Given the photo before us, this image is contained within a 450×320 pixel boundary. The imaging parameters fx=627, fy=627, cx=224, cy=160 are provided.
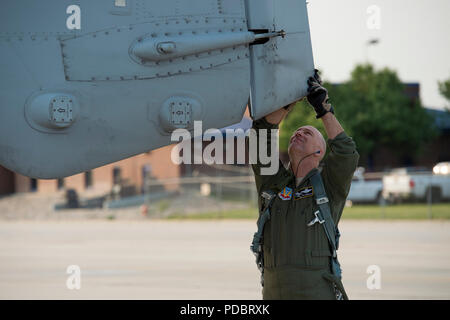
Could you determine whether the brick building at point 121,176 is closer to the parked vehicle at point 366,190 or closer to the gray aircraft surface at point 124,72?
the parked vehicle at point 366,190

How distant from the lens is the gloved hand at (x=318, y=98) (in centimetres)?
395

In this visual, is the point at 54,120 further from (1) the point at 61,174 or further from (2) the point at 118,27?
(2) the point at 118,27

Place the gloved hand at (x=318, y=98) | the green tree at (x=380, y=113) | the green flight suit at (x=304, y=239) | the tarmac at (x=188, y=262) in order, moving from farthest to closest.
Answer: the green tree at (x=380, y=113)
the tarmac at (x=188, y=262)
the gloved hand at (x=318, y=98)
the green flight suit at (x=304, y=239)

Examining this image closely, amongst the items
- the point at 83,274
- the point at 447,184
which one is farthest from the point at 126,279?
the point at 447,184

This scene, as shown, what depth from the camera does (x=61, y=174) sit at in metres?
3.50

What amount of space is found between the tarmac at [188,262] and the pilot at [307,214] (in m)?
4.81

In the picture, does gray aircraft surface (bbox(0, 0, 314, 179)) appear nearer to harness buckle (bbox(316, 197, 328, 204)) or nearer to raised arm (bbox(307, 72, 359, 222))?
raised arm (bbox(307, 72, 359, 222))

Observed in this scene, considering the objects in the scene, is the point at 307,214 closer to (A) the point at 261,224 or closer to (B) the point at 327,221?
(B) the point at 327,221

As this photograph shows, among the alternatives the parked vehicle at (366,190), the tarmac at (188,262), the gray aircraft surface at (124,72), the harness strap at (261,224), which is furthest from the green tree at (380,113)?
the gray aircraft surface at (124,72)

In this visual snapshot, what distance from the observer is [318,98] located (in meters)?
3.95

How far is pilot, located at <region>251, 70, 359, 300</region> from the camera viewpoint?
3.84 m

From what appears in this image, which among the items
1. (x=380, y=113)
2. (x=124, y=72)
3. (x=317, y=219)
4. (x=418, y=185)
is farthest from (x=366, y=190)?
(x=124, y=72)

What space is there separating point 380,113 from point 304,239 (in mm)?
40152
